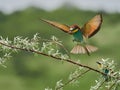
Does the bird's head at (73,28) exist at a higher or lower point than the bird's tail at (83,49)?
higher

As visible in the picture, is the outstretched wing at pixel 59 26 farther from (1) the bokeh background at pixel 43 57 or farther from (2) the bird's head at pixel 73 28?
(1) the bokeh background at pixel 43 57

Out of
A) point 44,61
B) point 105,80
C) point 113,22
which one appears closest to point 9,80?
point 44,61

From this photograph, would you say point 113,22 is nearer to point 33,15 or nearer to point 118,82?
point 33,15

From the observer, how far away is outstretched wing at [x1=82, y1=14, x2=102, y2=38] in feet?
4.06

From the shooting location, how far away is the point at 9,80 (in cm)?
1494

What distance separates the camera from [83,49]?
4.07ft

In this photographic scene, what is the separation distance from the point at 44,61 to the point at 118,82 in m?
14.9

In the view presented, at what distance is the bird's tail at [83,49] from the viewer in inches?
48.3

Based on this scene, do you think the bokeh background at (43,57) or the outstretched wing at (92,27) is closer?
the outstretched wing at (92,27)

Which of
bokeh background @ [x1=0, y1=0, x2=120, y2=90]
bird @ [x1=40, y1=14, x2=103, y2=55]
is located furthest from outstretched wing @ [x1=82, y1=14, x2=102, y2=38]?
bokeh background @ [x1=0, y1=0, x2=120, y2=90]

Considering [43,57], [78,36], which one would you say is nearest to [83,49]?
[78,36]

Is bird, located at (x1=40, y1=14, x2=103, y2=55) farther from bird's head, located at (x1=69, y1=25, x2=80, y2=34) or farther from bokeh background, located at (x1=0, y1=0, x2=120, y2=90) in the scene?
bokeh background, located at (x1=0, y1=0, x2=120, y2=90)

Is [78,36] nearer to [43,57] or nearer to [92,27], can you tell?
[92,27]

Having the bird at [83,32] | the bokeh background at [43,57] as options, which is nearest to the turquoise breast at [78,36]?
the bird at [83,32]
